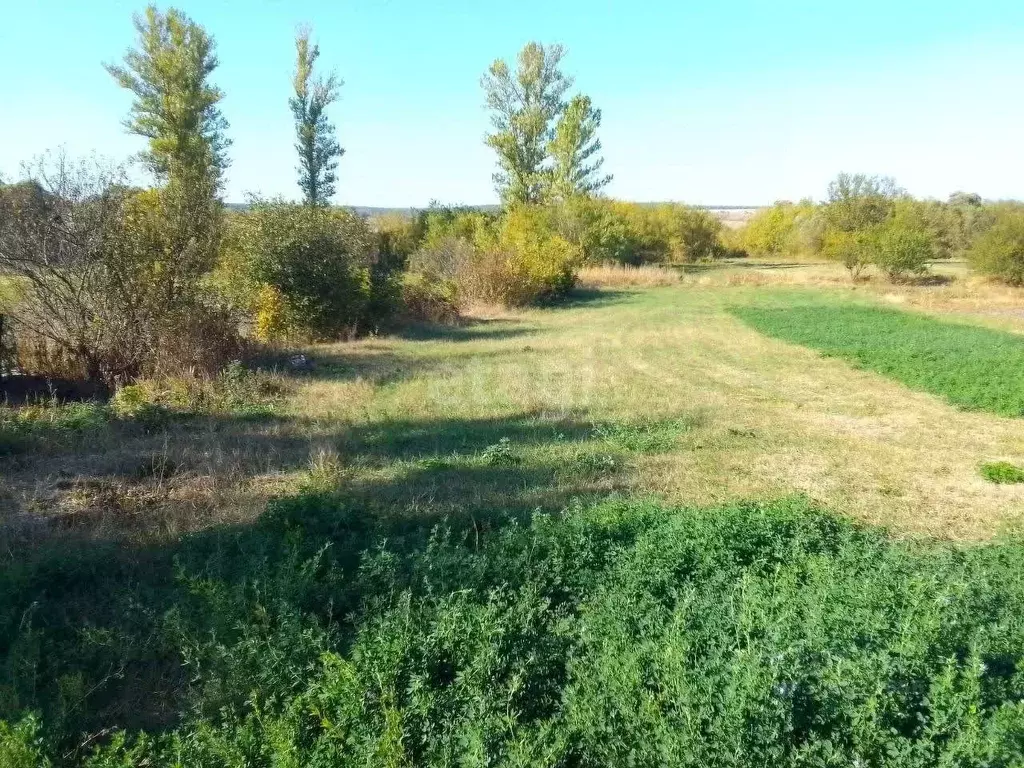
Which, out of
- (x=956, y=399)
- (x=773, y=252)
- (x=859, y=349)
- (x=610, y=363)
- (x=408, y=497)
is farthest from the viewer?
(x=773, y=252)

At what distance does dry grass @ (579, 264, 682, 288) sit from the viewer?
40906mm

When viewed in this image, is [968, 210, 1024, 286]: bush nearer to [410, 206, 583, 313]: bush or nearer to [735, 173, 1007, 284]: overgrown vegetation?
[735, 173, 1007, 284]: overgrown vegetation

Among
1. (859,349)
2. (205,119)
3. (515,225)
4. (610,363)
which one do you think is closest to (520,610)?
(610,363)

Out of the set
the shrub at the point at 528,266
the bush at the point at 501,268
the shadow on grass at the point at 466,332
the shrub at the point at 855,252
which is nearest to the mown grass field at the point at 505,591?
the shadow on grass at the point at 466,332

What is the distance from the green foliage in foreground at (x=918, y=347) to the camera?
12.5 metres

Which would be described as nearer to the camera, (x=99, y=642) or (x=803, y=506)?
(x=99, y=642)

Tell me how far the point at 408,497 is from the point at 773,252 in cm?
7400

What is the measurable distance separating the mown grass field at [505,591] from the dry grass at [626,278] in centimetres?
3139

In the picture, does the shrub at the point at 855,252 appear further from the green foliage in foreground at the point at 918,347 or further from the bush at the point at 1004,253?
the green foliage in foreground at the point at 918,347

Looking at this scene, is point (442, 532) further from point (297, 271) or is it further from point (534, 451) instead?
point (297, 271)

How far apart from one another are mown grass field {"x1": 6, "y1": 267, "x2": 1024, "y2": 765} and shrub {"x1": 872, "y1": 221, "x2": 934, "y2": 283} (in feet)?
104

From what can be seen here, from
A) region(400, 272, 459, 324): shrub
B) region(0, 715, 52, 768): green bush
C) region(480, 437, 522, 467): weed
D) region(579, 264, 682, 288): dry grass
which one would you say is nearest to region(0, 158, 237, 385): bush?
region(480, 437, 522, 467): weed

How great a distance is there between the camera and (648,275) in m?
42.0

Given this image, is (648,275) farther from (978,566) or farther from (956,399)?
(978,566)
